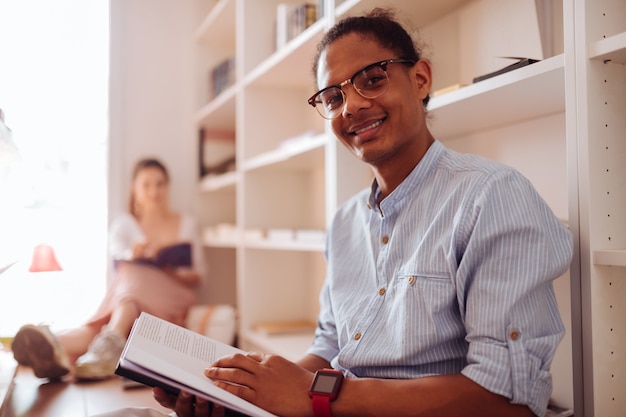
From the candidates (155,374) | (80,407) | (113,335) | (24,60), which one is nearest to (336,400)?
(155,374)

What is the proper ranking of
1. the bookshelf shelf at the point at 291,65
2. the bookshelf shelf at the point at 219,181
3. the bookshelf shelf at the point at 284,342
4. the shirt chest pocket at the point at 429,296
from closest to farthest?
the shirt chest pocket at the point at 429,296, the bookshelf shelf at the point at 291,65, the bookshelf shelf at the point at 284,342, the bookshelf shelf at the point at 219,181

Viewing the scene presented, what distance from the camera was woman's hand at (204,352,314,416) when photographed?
94 centimetres

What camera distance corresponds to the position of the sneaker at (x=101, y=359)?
1638mm

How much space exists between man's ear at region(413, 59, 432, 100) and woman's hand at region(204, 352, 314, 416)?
0.60 m

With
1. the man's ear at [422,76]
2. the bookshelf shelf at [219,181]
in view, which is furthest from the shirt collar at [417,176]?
the bookshelf shelf at [219,181]

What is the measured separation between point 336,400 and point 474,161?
1.55 ft

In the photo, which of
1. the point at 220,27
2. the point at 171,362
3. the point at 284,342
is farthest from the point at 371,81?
the point at 220,27

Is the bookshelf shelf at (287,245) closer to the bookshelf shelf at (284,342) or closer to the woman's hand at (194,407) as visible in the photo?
the bookshelf shelf at (284,342)

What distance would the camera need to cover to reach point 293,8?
222 centimetres

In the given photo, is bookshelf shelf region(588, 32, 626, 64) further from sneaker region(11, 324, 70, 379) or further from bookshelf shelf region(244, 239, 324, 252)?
sneaker region(11, 324, 70, 379)

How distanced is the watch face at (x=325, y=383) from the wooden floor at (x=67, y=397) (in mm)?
480

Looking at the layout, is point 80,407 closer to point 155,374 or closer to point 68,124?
point 155,374

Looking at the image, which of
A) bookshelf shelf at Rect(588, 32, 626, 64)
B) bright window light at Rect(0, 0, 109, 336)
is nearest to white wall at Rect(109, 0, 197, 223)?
bright window light at Rect(0, 0, 109, 336)

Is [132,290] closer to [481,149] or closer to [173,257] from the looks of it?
[173,257]
